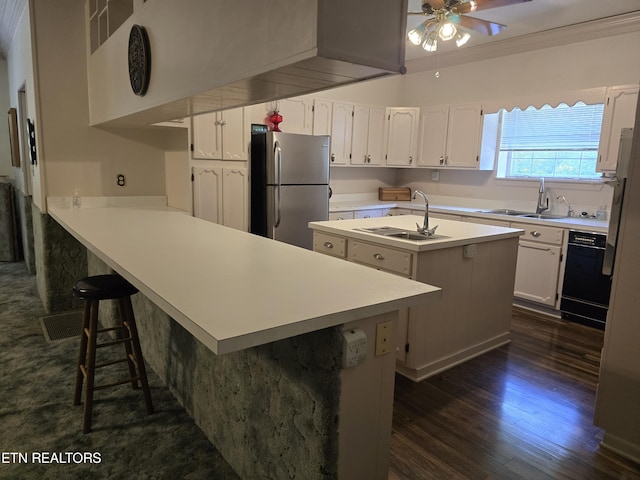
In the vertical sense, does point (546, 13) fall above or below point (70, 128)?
above

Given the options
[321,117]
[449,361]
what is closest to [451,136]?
[321,117]

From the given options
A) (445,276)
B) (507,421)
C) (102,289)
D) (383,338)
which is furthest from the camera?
(445,276)

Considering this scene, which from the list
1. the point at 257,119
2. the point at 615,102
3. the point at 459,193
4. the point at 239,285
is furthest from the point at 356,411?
the point at 459,193

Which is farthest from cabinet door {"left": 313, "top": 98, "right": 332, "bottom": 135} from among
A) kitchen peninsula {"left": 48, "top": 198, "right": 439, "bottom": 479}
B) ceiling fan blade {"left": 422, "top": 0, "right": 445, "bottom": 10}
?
kitchen peninsula {"left": 48, "top": 198, "right": 439, "bottom": 479}

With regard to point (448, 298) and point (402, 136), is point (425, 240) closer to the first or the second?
point (448, 298)

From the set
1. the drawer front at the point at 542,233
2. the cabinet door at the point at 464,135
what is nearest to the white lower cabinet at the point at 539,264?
the drawer front at the point at 542,233

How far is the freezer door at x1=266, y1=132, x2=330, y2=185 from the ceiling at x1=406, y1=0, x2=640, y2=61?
1482 millimetres

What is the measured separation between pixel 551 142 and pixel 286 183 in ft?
9.66

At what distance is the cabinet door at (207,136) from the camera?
386 centimetres

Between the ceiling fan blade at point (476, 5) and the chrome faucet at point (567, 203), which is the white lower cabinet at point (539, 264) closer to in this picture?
the chrome faucet at point (567, 203)

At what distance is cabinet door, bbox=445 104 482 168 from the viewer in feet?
16.6

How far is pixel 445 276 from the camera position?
9.07 ft

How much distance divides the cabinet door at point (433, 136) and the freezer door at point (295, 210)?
1699 mm

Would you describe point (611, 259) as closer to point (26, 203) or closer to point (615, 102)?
point (615, 102)
